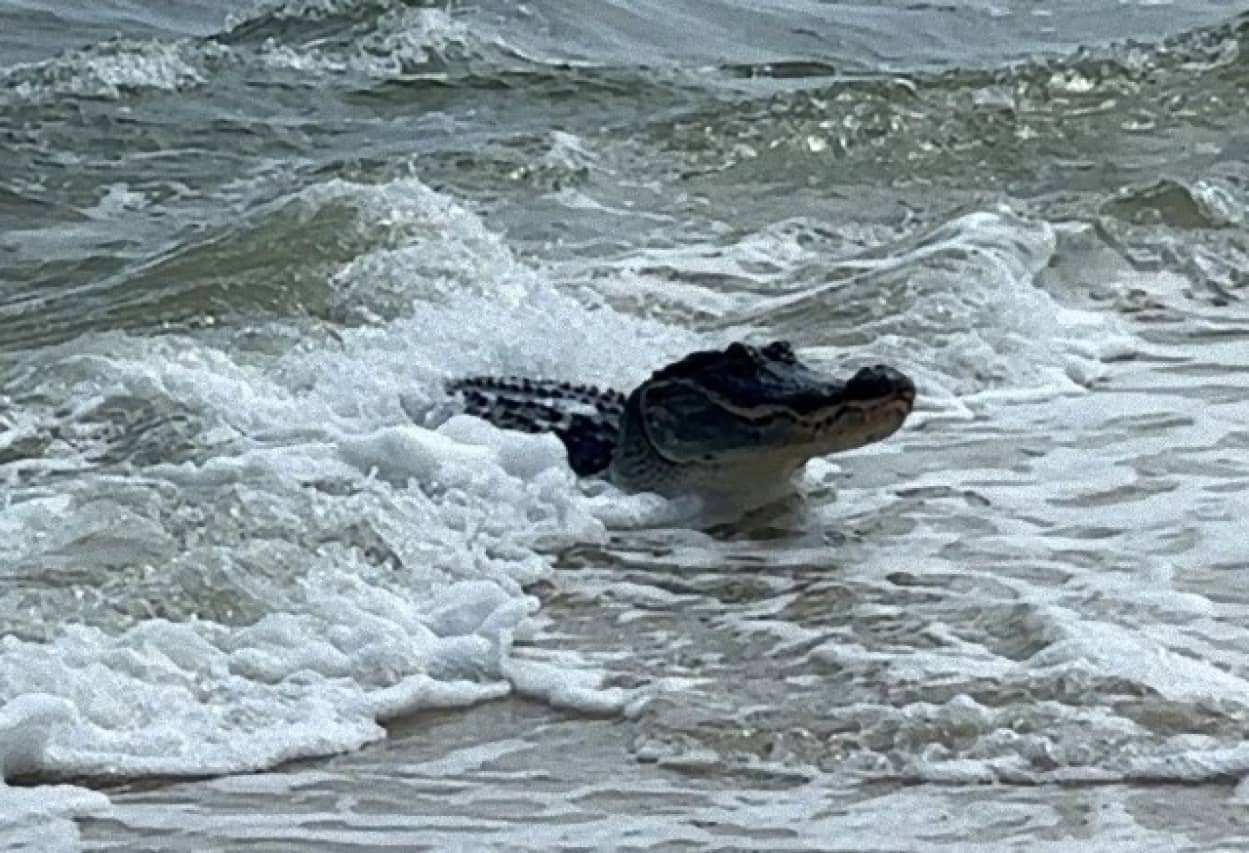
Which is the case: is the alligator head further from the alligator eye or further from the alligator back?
the alligator back

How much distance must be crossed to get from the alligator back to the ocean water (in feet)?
0.44

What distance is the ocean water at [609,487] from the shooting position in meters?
4.95

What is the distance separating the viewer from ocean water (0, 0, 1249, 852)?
495cm

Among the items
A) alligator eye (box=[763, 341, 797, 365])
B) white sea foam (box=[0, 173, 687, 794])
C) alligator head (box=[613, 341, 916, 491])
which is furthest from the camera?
alligator eye (box=[763, 341, 797, 365])

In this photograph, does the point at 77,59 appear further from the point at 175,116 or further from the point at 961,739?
the point at 961,739

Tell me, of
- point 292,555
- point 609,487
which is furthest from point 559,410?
point 292,555

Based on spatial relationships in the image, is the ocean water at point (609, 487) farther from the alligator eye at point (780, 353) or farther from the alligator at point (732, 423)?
the alligator eye at point (780, 353)

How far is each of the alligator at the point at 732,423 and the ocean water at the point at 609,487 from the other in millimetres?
150

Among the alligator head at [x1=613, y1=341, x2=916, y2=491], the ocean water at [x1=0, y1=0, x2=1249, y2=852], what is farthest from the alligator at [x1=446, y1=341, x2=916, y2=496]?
the ocean water at [x1=0, y1=0, x2=1249, y2=852]

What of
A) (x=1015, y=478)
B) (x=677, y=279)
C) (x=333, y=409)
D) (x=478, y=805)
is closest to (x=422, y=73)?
(x=677, y=279)

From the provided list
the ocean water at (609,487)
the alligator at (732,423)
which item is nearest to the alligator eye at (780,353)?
the alligator at (732,423)

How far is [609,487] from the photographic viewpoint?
739cm

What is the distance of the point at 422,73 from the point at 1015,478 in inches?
391

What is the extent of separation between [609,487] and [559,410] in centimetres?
56
